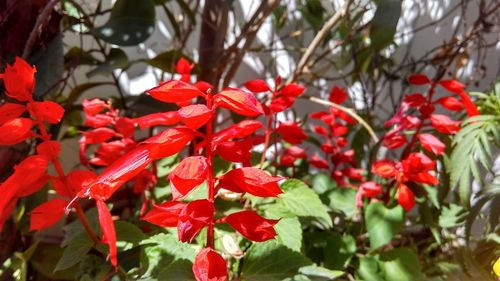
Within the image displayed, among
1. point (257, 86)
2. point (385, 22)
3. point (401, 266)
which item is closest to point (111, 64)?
point (257, 86)

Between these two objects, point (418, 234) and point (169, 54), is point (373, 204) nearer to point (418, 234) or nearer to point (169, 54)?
point (418, 234)

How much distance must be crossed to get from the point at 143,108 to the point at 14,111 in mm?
435

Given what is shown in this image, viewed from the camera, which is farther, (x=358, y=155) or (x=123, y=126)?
(x=358, y=155)

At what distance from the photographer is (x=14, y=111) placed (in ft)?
1.54

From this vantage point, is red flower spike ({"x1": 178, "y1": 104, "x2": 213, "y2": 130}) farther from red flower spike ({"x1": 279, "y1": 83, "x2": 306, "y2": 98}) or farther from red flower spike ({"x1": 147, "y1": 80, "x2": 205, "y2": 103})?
red flower spike ({"x1": 279, "y1": 83, "x2": 306, "y2": 98})

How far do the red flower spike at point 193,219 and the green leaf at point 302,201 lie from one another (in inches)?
9.5

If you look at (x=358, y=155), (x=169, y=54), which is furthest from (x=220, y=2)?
(x=358, y=155)

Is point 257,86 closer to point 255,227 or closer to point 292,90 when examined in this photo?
point 292,90

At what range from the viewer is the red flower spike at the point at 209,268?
1.32 feet

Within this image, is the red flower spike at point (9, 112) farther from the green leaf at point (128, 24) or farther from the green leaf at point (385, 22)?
the green leaf at point (385, 22)

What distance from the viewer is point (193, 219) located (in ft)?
1.31

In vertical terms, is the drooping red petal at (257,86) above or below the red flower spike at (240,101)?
below

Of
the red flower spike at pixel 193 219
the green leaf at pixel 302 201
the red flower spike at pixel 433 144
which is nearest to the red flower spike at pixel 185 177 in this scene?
the red flower spike at pixel 193 219

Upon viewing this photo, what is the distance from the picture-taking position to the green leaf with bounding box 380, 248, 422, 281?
2.24 feet
